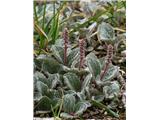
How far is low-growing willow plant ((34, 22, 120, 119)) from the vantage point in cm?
197

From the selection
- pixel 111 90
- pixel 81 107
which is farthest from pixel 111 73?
pixel 81 107

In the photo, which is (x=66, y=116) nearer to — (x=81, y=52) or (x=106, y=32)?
(x=81, y=52)

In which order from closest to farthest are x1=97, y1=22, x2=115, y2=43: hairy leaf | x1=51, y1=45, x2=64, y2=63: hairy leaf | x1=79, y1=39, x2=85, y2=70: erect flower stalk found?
1. x1=79, y1=39, x2=85, y2=70: erect flower stalk
2. x1=51, y1=45, x2=64, y2=63: hairy leaf
3. x1=97, y1=22, x2=115, y2=43: hairy leaf

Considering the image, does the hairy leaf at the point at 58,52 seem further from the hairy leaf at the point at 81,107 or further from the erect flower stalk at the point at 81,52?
the hairy leaf at the point at 81,107

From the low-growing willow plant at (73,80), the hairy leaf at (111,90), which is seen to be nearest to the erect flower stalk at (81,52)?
the low-growing willow plant at (73,80)

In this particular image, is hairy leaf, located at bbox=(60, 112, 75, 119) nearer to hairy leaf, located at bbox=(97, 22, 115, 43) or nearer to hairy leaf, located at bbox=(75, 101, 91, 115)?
hairy leaf, located at bbox=(75, 101, 91, 115)

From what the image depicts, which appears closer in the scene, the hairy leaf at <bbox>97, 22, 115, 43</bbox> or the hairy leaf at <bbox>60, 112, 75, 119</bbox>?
the hairy leaf at <bbox>60, 112, 75, 119</bbox>

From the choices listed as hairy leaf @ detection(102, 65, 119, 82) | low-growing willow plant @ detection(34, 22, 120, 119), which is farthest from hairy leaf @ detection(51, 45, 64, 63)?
hairy leaf @ detection(102, 65, 119, 82)

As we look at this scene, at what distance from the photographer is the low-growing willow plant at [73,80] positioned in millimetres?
1975

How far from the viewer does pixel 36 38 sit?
2.23 meters

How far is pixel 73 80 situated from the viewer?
2.02 meters

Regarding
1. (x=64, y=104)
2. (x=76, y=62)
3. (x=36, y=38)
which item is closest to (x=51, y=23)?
(x=36, y=38)

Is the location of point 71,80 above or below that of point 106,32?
below
